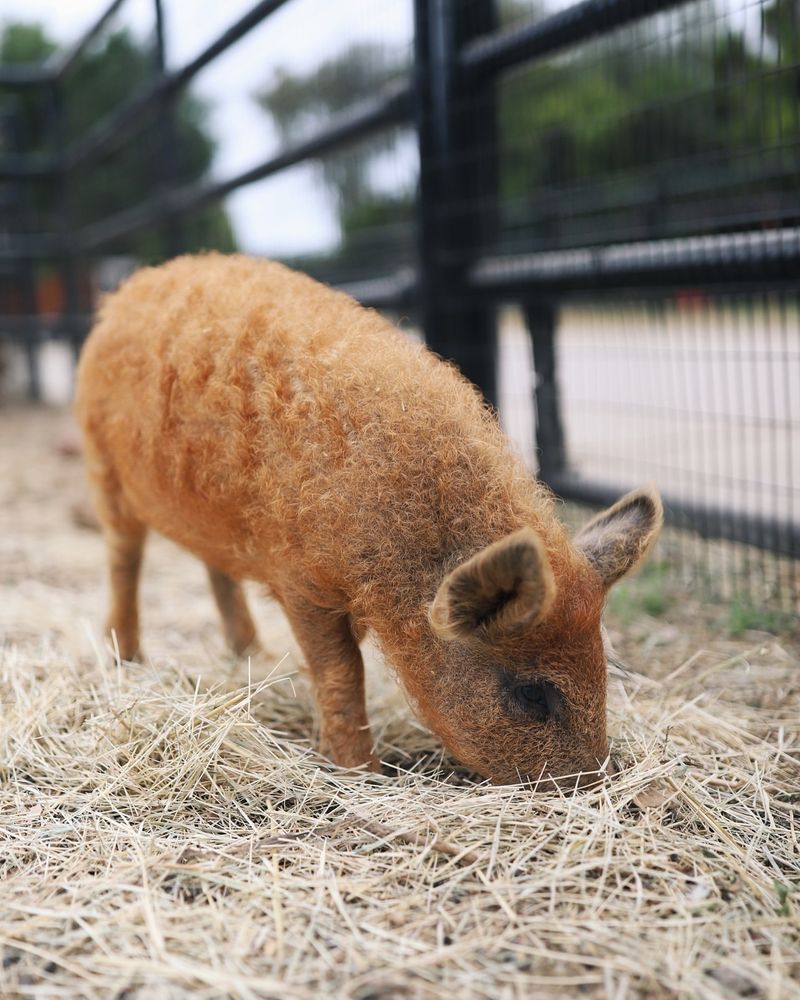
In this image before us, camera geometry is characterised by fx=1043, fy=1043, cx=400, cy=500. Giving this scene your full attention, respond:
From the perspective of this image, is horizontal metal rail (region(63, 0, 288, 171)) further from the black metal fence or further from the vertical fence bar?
the vertical fence bar

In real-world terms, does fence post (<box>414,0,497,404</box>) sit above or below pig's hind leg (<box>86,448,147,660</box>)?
above

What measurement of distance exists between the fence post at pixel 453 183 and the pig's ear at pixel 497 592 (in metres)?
2.89

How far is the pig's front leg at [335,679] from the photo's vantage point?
2.90 metres

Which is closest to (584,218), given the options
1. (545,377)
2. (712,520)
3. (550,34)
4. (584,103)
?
(584,103)

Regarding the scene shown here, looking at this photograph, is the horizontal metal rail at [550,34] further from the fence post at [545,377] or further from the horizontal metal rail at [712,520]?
the horizontal metal rail at [712,520]

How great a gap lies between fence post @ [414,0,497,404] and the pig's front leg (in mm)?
2528

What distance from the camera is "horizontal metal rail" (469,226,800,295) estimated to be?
3668mm

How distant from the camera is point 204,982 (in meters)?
1.90

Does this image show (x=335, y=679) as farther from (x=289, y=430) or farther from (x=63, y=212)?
(x=63, y=212)

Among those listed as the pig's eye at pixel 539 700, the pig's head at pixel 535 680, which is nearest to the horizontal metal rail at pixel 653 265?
the pig's head at pixel 535 680

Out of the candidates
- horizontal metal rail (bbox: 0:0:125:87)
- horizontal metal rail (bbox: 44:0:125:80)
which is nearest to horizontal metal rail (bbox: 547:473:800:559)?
horizontal metal rail (bbox: 44:0:125:80)

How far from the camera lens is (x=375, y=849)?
8.02 feet

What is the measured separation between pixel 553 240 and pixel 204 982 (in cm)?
405

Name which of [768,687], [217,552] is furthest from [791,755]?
[217,552]
